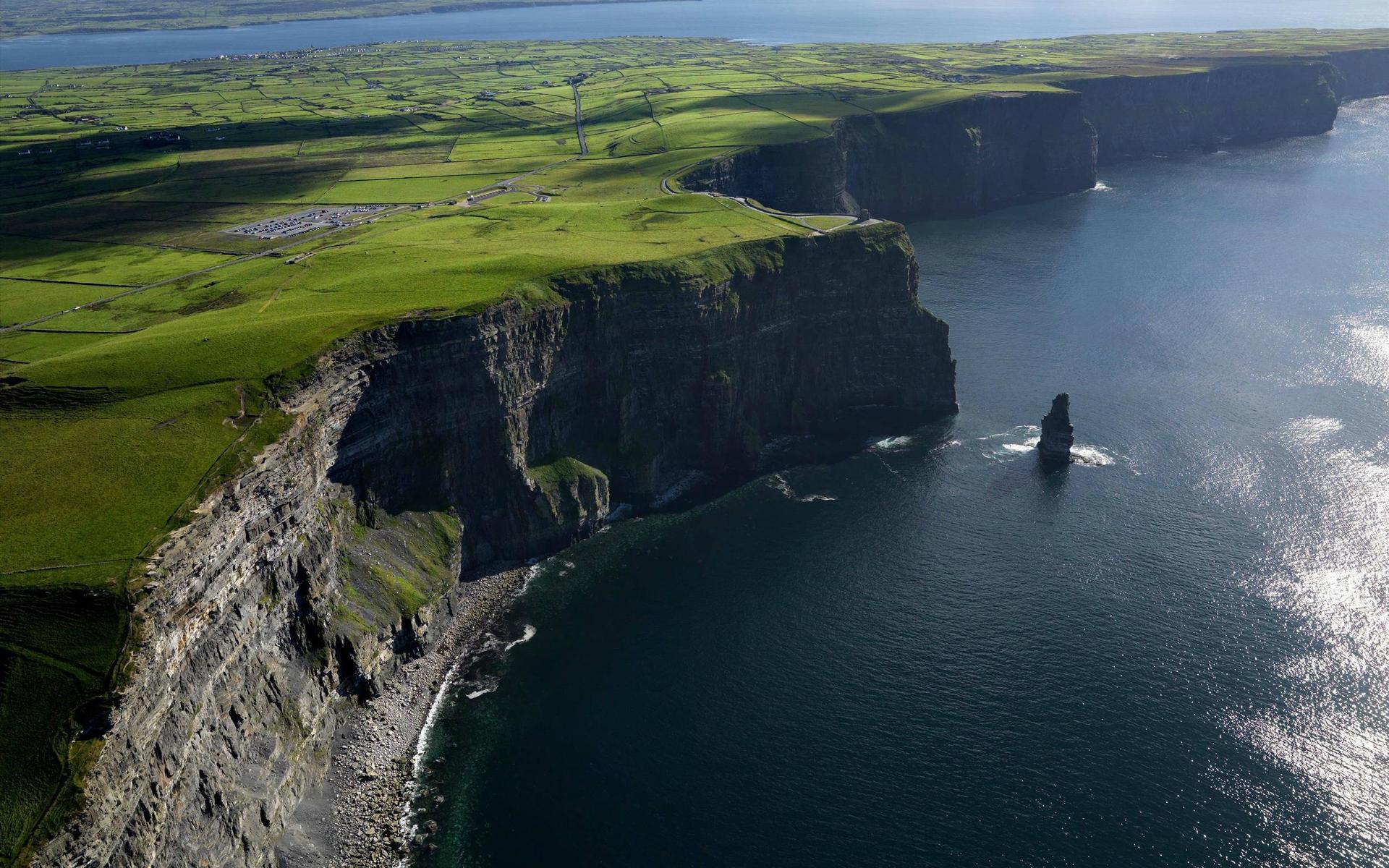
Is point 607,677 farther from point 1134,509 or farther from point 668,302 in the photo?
point 1134,509

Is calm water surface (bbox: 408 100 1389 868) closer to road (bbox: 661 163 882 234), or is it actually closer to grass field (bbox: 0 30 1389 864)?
grass field (bbox: 0 30 1389 864)

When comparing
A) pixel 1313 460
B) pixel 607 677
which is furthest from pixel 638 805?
pixel 1313 460

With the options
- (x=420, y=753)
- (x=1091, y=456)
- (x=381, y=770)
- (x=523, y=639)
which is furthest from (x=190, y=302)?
(x=1091, y=456)

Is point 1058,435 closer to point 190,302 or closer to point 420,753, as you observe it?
point 420,753

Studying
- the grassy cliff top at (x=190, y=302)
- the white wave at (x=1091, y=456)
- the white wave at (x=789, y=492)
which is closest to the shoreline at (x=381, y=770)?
the grassy cliff top at (x=190, y=302)

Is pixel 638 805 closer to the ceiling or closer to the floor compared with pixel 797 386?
closer to the floor

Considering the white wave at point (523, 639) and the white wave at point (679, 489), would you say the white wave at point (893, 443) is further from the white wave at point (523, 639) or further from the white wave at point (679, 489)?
the white wave at point (523, 639)
